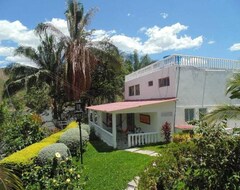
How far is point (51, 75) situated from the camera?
32.2 metres

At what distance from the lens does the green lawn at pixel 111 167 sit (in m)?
10.6

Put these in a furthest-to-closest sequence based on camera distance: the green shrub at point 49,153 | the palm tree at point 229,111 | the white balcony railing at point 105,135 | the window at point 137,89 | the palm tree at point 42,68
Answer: the palm tree at point 42,68 → the window at point 137,89 → the white balcony railing at point 105,135 → the green shrub at point 49,153 → the palm tree at point 229,111

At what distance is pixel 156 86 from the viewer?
73.7ft

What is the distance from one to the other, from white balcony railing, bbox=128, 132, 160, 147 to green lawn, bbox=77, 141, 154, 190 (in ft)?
5.00

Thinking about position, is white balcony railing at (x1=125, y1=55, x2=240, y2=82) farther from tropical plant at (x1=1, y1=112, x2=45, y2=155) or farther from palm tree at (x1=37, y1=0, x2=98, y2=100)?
tropical plant at (x1=1, y1=112, x2=45, y2=155)

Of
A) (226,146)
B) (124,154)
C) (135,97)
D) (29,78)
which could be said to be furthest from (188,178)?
(29,78)

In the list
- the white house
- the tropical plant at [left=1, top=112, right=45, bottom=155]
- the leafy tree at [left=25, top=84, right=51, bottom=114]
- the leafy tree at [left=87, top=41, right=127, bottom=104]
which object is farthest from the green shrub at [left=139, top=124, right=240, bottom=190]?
the leafy tree at [left=25, top=84, right=51, bottom=114]

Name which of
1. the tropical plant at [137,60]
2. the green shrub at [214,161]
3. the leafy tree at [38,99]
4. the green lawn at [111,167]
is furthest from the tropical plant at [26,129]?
the tropical plant at [137,60]

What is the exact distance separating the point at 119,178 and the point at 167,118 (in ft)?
28.8

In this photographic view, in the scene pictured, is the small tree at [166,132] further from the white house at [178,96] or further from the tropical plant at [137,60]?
the tropical plant at [137,60]

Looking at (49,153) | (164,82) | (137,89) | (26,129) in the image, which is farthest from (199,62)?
(26,129)

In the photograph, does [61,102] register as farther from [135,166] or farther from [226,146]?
[226,146]

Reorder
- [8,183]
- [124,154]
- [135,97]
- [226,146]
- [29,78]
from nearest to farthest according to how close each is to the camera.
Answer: [226,146], [8,183], [124,154], [135,97], [29,78]

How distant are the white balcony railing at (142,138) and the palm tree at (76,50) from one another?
12560 mm
